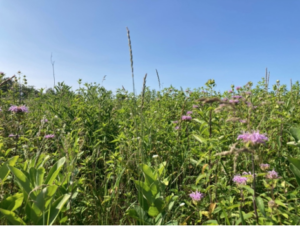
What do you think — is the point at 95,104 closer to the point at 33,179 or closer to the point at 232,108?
the point at 33,179

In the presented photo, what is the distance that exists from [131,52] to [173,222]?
1.15 meters

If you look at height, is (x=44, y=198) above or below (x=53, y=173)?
below

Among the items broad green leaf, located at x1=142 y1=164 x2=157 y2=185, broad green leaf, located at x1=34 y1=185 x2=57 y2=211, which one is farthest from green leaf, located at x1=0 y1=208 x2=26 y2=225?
Answer: broad green leaf, located at x1=142 y1=164 x2=157 y2=185

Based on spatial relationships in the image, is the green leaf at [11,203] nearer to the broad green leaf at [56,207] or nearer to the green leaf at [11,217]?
the green leaf at [11,217]

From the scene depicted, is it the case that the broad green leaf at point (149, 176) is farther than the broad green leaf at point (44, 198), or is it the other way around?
the broad green leaf at point (149, 176)

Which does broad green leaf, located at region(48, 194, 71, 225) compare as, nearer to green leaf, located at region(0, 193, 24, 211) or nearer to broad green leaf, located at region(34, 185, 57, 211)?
broad green leaf, located at region(34, 185, 57, 211)

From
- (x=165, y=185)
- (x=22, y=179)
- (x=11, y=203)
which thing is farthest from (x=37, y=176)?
(x=165, y=185)

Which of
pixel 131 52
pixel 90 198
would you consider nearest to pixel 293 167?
pixel 131 52

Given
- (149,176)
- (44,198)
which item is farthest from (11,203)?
(149,176)

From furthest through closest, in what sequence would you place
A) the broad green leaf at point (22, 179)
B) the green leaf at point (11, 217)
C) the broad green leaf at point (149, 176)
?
the broad green leaf at point (149, 176) < the broad green leaf at point (22, 179) < the green leaf at point (11, 217)

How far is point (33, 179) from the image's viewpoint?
4.00 ft

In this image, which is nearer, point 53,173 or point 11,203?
point 11,203

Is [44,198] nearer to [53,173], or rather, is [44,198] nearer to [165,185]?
[53,173]

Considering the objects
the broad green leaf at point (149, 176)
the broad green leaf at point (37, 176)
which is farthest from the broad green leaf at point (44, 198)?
the broad green leaf at point (149, 176)
